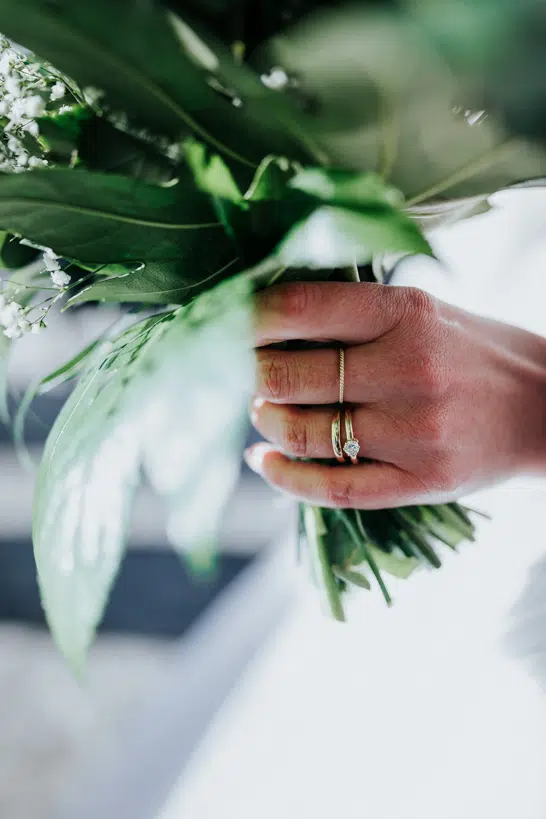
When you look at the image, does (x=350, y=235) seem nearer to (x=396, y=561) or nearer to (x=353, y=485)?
(x=353, y=485)

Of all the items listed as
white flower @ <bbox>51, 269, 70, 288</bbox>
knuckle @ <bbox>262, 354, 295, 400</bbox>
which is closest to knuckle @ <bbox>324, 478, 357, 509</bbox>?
knuckle @ <bbox>262, 354, 295, 400</bbox>

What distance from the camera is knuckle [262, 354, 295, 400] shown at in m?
0.40

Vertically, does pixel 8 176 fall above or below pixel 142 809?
above

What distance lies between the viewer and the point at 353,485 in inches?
18.7

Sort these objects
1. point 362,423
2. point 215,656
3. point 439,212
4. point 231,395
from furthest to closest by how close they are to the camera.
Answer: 1. point 215,656
2. point 362,423
3. point 439,212
4. point 231,395

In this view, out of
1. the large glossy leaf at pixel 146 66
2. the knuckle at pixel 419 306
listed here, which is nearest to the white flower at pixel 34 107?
the large glossy leaf at pixel 146 66

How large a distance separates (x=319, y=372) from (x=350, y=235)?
172mm

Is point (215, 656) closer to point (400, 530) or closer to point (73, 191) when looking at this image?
point (400, 530)

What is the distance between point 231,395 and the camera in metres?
0.24

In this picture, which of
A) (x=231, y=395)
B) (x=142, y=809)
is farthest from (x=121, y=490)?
(x=142, y=809)

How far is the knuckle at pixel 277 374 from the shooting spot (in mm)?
396

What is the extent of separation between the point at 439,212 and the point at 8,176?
20 cm

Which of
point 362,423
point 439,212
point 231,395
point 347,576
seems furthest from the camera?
point 347,576

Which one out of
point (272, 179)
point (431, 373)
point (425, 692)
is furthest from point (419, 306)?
point (425, 692)
